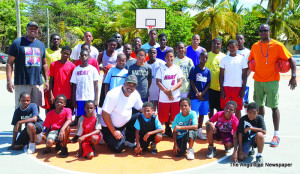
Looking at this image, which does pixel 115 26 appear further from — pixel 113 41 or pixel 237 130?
pixel 237 130

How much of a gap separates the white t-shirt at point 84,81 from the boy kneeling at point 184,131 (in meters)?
1.79

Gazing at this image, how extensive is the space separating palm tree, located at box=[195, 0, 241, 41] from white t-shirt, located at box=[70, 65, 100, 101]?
71.0 feet

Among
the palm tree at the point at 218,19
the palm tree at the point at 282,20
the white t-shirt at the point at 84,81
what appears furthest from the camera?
the palm tree at the point at 282,20

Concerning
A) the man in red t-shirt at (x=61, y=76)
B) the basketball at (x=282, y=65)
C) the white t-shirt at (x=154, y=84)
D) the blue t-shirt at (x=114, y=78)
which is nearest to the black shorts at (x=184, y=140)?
the white t-shirt at (x=154, y=84)

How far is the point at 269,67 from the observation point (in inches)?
201

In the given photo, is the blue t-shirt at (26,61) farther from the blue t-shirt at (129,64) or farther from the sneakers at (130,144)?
the sneakers at (130,144)

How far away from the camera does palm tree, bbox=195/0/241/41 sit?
82.0 ft

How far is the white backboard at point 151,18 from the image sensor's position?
12.2 m

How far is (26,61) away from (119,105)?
6.19 feet

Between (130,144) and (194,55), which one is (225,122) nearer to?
(130,144)

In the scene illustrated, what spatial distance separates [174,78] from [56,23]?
24946 mm

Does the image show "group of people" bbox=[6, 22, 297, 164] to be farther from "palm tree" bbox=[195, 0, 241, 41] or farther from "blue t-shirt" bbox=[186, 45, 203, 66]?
"palm tree" bbox=[195, 0, 241, 41]

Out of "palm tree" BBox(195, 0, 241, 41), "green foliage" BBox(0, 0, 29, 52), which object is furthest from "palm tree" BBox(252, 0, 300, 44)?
"green foliage" BBox(0, 0, 29, 52)

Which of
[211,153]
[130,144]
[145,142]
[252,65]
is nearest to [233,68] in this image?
[252,65]
